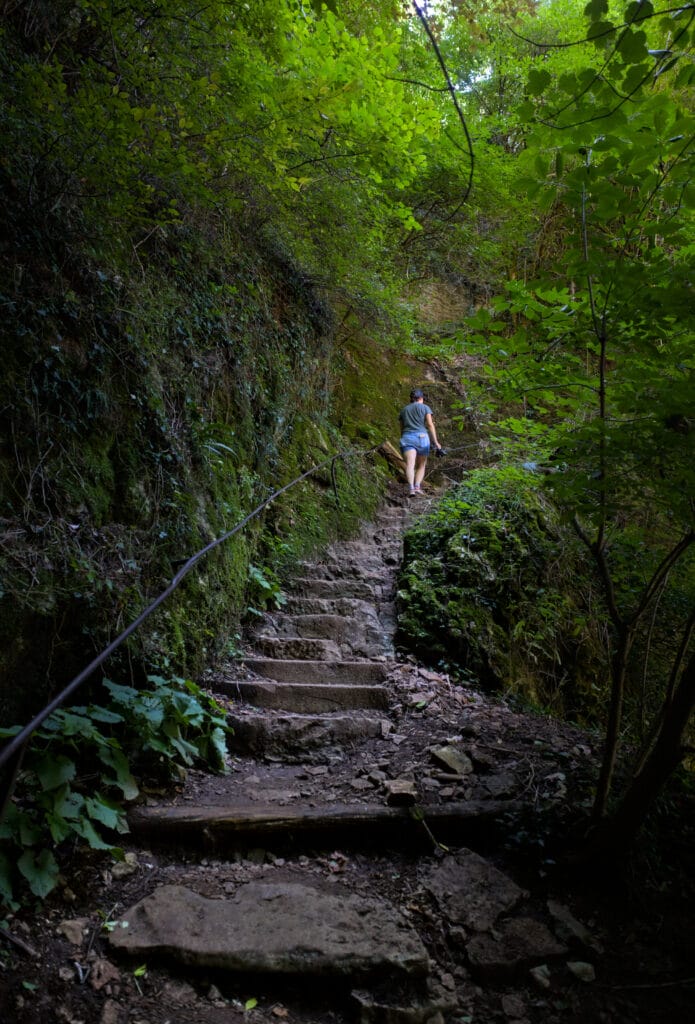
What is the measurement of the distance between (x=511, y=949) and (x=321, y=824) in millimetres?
992

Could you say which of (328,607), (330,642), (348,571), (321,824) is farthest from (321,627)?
(321,824)

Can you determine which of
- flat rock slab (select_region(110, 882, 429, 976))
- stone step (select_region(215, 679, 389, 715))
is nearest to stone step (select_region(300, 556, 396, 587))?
stone step (select_region(215, 679, 389, 715))

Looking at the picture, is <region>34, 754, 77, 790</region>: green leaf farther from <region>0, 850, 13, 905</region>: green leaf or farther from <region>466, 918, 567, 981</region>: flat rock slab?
<region>466, 918, 567, 981</region>: flat rock slab

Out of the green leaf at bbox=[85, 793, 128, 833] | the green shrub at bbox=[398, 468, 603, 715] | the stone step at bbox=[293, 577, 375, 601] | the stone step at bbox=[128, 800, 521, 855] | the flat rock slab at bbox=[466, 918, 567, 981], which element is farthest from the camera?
the stone step at bbox=[293, 577, 375, 601]

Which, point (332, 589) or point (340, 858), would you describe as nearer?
point (340, 858)

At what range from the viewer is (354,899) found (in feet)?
8.25

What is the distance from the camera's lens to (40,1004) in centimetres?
186

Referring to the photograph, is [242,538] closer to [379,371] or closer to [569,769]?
[569,769]

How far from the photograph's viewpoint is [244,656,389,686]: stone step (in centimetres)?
434

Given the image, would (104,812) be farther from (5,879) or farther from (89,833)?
(5,879)

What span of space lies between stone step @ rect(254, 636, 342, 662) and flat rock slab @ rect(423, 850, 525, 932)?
2.07m

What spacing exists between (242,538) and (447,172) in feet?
27.1

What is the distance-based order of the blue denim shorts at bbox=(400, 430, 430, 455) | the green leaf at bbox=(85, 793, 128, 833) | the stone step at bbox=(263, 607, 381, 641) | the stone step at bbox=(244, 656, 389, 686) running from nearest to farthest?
the green leaf at bbox=(85, 793, 128, 833) → the stone step at bbox=(244, 656, 389, 686) → the stone step at bbox=(263, 607, 381, 641) → the blue denim shorts at bbox=(400, 430, 430, 455)

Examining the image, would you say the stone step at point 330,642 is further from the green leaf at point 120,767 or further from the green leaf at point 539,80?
the green leaf at point 539,80
